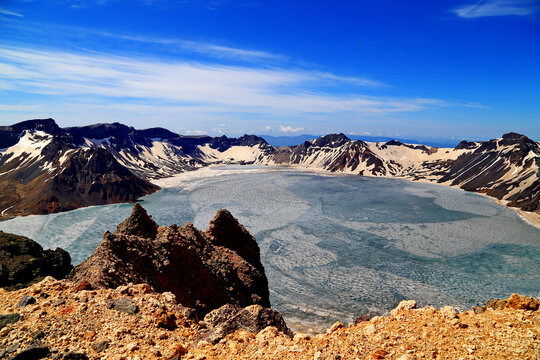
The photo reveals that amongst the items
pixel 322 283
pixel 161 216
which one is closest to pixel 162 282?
pixel 322 283

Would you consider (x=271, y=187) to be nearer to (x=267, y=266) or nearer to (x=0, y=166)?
(x=267, y=266)

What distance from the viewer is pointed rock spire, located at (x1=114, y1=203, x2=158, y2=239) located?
23.4 m

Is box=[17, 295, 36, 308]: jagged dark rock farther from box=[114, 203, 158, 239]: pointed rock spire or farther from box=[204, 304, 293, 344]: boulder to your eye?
box=[114, 203, 158, 239]: pointed rock spire

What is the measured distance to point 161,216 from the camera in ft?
264

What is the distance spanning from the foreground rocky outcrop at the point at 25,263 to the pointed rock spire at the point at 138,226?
241 inches

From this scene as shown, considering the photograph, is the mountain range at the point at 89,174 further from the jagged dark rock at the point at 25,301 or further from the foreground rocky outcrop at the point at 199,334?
the foreground rocky outcrop at the point at 199,334

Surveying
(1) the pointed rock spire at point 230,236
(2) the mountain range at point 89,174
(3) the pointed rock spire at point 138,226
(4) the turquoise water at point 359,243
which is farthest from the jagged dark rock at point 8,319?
(2) the mountain range at point 89,174

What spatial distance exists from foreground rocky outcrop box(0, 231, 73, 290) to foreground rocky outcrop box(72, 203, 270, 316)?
17.1 feet

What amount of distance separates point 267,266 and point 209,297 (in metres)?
26.8

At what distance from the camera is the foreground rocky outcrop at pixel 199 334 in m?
8.06

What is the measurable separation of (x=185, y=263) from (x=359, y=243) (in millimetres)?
44669

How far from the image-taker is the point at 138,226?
23656mm

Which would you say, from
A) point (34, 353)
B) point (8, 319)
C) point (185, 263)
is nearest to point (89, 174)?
point (185, 263)

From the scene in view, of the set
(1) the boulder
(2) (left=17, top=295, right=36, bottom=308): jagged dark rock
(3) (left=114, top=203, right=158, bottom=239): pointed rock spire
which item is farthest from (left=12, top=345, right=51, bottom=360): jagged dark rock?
(3) (left=114, top=203, right=158, bottom=239): pointed rock spire
